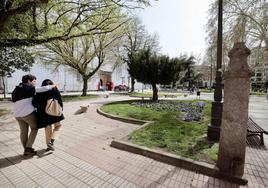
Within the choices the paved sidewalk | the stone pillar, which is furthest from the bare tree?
the stone pillar

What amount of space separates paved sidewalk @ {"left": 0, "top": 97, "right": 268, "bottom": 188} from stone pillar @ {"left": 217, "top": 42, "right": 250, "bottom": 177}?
0.37 m

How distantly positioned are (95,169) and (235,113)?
2.89 meters

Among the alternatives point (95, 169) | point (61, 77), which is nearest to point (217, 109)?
point (95, 169)

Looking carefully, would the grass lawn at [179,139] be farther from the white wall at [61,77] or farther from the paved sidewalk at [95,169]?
the white wall at [61,77]

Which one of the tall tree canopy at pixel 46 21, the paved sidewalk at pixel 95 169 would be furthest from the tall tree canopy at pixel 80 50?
the paved sidewalk at pixel 95 169

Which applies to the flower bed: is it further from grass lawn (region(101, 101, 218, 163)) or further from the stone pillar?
the stone pillar

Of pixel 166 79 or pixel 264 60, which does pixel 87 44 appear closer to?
pixel 166 79

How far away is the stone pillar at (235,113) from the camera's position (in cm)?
335

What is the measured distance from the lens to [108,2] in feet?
30.4

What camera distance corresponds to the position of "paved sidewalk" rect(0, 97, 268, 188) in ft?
10.8

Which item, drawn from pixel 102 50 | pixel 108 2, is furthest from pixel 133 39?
pixel 108 2

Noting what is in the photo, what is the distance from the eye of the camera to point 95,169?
3.80m

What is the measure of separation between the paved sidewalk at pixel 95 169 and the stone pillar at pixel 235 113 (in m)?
0.37

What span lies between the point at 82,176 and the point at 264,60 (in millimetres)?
31286
